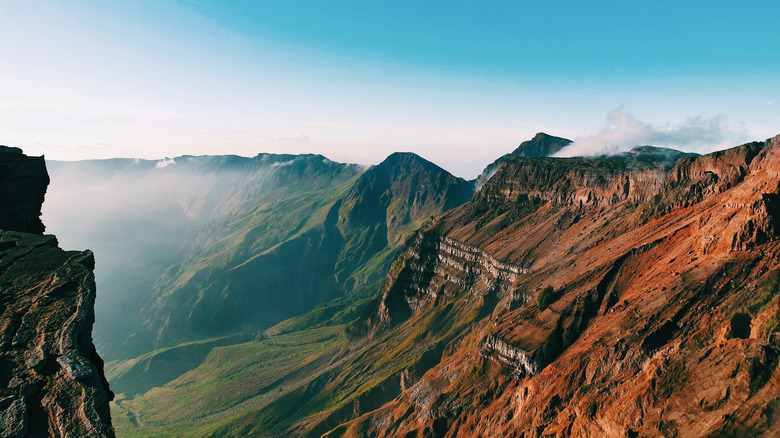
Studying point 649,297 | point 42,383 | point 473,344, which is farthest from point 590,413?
point 42,383

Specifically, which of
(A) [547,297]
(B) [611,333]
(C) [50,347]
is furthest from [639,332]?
(C) [50,347]

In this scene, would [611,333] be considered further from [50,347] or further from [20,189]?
[20,189]

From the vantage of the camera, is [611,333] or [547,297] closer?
[611,333]

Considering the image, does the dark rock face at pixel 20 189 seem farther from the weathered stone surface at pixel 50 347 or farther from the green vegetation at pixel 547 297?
the green vegetation at pixel 547 297


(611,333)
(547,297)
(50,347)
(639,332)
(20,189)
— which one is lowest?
(611,333)

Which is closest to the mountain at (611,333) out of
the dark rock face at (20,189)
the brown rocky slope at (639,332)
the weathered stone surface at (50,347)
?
the brown rocky slope at (639,332)

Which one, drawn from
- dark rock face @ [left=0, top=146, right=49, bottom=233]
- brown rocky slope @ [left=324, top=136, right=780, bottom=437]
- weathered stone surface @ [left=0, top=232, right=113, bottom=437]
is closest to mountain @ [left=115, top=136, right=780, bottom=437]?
brown rocky slope @ [left=324, top=136, right=780, bottom=437]
